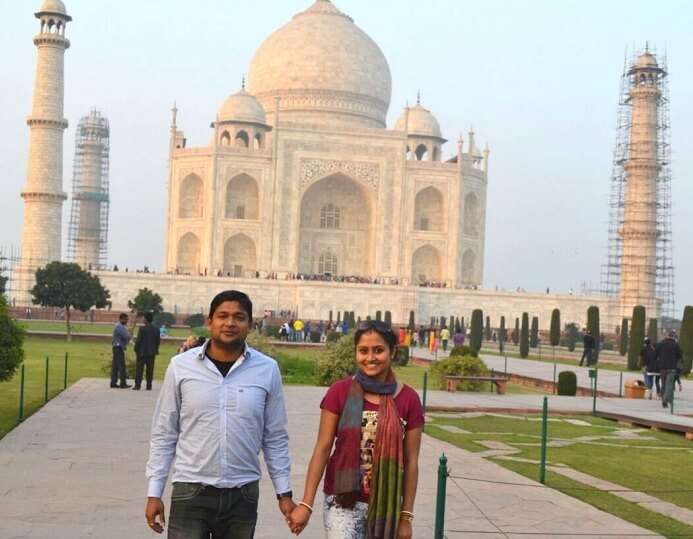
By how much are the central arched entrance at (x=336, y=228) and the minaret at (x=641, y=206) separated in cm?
923

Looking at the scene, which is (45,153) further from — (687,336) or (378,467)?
(378,467)

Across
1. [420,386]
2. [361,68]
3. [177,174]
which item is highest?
[361,68]

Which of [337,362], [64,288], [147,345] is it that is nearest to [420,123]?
[64,288]

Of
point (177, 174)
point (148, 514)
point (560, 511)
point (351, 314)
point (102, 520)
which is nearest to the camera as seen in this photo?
point (148, 514)

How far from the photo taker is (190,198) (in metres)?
42.2

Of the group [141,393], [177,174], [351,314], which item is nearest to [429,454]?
[141,393]

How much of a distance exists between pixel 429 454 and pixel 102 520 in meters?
2.94

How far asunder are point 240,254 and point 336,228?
394cm

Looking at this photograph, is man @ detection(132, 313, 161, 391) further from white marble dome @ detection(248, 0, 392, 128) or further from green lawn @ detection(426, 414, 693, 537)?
white marble dome @ detection(248, 0, 392, 128)

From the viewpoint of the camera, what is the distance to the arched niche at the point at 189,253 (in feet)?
137

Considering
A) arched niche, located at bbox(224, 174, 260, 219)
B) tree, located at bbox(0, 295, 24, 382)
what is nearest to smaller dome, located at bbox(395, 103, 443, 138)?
arched niche, located at bbox(224, 174, 260, 219)

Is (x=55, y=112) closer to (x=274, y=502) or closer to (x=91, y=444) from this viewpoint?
(x=91, y=444)

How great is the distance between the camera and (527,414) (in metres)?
11.3

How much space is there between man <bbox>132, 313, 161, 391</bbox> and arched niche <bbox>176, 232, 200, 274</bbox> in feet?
97.3
